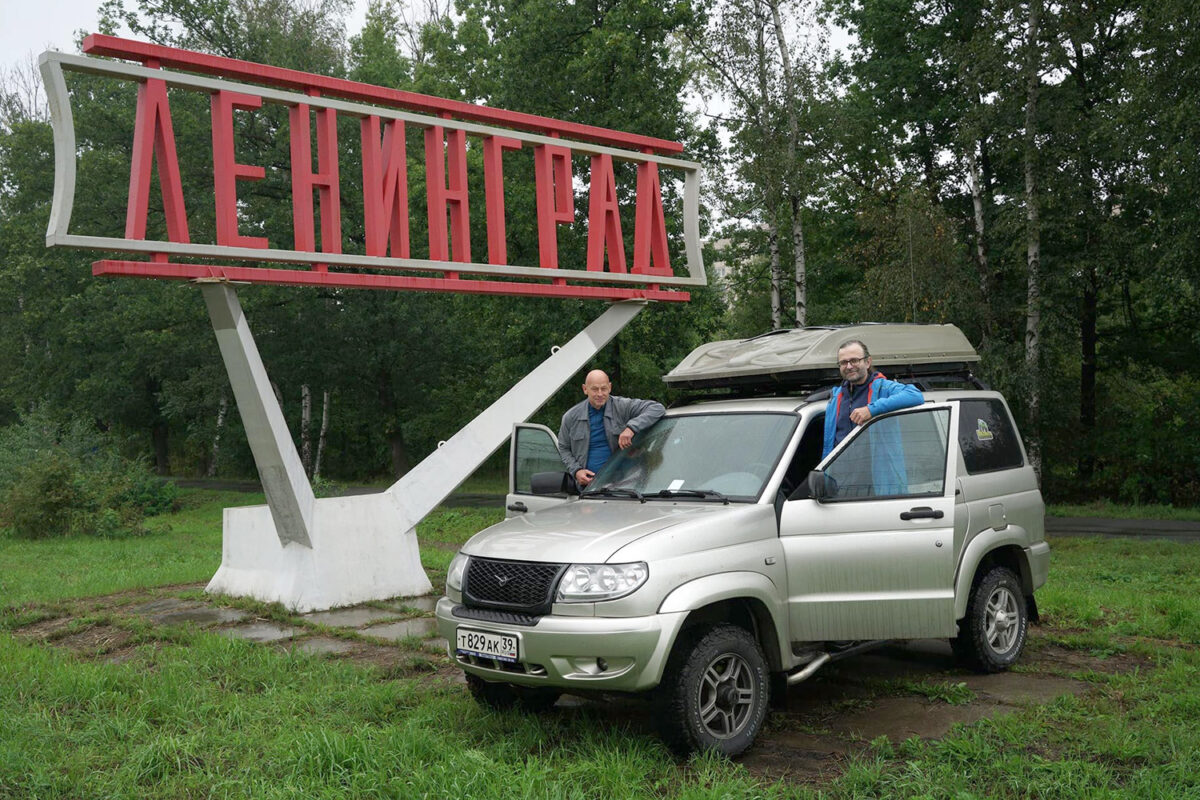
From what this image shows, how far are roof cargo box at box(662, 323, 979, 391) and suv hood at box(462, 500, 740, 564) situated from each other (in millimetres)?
1550

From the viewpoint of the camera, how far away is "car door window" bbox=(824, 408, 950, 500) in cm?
579

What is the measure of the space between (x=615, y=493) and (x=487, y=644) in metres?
1.37

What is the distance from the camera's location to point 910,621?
5629 mm

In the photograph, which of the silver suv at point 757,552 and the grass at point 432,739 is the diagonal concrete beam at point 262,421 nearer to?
the grass at point 432,739

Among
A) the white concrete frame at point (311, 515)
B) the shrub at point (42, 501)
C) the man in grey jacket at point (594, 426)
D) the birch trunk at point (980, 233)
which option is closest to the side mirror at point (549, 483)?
the man in grey jacket at point (594, 426)

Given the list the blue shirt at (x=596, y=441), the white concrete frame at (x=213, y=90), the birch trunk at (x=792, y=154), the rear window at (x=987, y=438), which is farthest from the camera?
the birch trunk at (x=792, y=154)

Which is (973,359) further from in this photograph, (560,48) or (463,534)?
(560,48)

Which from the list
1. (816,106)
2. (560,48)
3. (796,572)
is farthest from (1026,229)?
(796,572)

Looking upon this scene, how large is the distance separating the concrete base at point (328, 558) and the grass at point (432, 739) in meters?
1.55

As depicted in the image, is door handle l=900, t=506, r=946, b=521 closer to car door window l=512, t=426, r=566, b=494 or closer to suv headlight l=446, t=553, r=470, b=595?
suv headlight l=446, t=553, r=470, b=595

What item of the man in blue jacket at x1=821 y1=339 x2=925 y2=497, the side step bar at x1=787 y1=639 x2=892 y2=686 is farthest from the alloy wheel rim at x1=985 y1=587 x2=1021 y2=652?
the man in blue jacket at x1=821 y1=339 x2=925 y2=497

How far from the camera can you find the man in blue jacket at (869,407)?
581cm

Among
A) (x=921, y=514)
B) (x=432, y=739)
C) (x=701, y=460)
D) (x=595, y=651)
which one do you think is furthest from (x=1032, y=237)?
(x=432, y=739)

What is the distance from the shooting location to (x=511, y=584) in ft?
16.4
